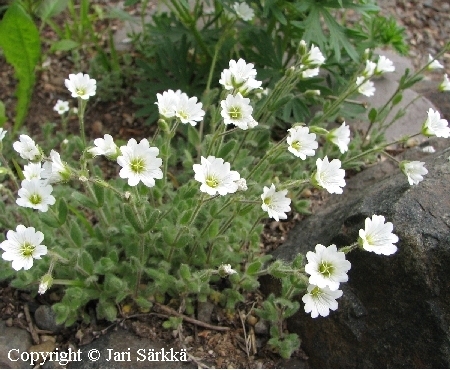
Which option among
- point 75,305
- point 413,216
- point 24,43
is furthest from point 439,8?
point 75,305

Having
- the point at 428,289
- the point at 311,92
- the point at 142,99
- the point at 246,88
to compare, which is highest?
the point at 142,99

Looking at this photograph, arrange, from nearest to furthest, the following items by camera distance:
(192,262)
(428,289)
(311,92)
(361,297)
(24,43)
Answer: (428,289) < (361,297) < (192,262) < (311,92) < (24,43)

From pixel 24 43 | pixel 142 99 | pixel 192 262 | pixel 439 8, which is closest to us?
pixel 192 262

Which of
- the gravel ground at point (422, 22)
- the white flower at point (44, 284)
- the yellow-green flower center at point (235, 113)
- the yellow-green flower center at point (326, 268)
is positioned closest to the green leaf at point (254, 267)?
the yellow-green flower center at point (326, 268)

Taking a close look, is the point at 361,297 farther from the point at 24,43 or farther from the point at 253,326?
the point at 24,43

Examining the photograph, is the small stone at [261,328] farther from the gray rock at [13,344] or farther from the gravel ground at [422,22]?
the gravel ground at [422,22]

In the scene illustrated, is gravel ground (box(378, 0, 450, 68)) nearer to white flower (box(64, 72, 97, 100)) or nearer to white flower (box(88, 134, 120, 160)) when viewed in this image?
white flower (box(64, 72, 97, 100))
